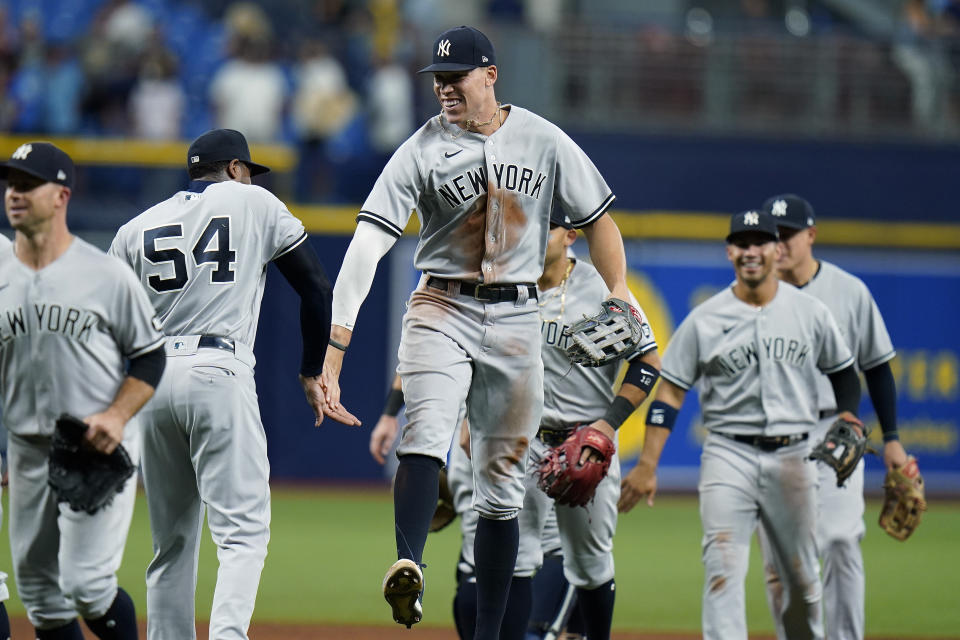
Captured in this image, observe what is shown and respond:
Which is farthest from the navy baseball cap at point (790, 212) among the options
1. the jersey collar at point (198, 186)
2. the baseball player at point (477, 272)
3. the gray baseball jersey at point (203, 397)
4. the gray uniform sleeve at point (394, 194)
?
the jersey collar at point (198, 186)

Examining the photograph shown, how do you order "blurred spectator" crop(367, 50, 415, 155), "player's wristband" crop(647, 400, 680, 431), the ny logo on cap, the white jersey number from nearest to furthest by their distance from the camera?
the ny logo on cap
the white jersey number
"player's wristband" crop(647, 400, 680, 431)
"blurred spectator" crop(367, 50, 415, 155)

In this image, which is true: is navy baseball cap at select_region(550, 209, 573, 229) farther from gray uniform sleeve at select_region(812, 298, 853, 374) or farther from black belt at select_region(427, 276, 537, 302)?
gray uniform sleeve at select_region(812, 298, 853, 374)

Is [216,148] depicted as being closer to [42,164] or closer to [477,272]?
[42,164]

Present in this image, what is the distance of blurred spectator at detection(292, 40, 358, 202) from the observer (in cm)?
1449

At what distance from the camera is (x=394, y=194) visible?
507 centimetres

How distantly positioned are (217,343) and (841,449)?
2.87m

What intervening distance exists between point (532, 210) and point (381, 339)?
31.2 ft

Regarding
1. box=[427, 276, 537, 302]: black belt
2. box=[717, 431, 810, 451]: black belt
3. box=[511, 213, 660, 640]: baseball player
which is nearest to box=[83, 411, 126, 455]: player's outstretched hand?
box=[427, 276, 537, 302]: black belt


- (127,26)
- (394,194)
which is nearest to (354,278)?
(394,194)

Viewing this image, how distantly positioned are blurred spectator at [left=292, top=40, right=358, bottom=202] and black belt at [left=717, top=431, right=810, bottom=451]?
342 inches

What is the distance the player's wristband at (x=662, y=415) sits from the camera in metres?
6.45

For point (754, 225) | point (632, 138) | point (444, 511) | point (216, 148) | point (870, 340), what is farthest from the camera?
point (632, 138)

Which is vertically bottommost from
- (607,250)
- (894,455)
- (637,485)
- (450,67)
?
(637,485)

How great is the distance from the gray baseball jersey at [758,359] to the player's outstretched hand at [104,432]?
278 cm
